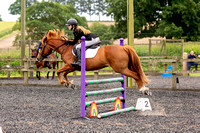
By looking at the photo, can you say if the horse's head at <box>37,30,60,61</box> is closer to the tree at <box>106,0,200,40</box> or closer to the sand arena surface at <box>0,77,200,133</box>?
the sand arena surface at <box>0,77,200,133</box>

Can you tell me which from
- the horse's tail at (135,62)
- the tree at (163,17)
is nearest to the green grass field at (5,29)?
the tree at (163,17)

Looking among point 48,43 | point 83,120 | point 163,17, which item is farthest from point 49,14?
point 83,120

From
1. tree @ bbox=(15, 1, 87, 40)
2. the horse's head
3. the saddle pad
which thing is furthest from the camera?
tree @ bbox=(15, 1, 87, 40)

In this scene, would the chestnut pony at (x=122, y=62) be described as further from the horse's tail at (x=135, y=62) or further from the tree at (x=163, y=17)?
the tree at (x=163, y=17)

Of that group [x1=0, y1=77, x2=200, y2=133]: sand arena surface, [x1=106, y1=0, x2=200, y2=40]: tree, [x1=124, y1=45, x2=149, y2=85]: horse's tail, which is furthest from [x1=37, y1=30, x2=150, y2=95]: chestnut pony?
[x1=106, y1=0, x2=200, y2=40]: tree

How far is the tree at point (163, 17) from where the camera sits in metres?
33.9

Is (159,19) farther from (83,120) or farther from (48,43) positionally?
(83,120)

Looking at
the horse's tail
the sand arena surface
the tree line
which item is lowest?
the sand arena surface

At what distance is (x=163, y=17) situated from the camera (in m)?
34.2

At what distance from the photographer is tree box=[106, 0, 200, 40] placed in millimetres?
33875

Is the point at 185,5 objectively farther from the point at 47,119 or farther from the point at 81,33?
the point at 47,119

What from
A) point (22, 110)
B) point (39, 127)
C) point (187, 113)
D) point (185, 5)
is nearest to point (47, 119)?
point (39, 127)

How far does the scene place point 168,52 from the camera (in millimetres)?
25422

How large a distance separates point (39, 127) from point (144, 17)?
3133 cm
